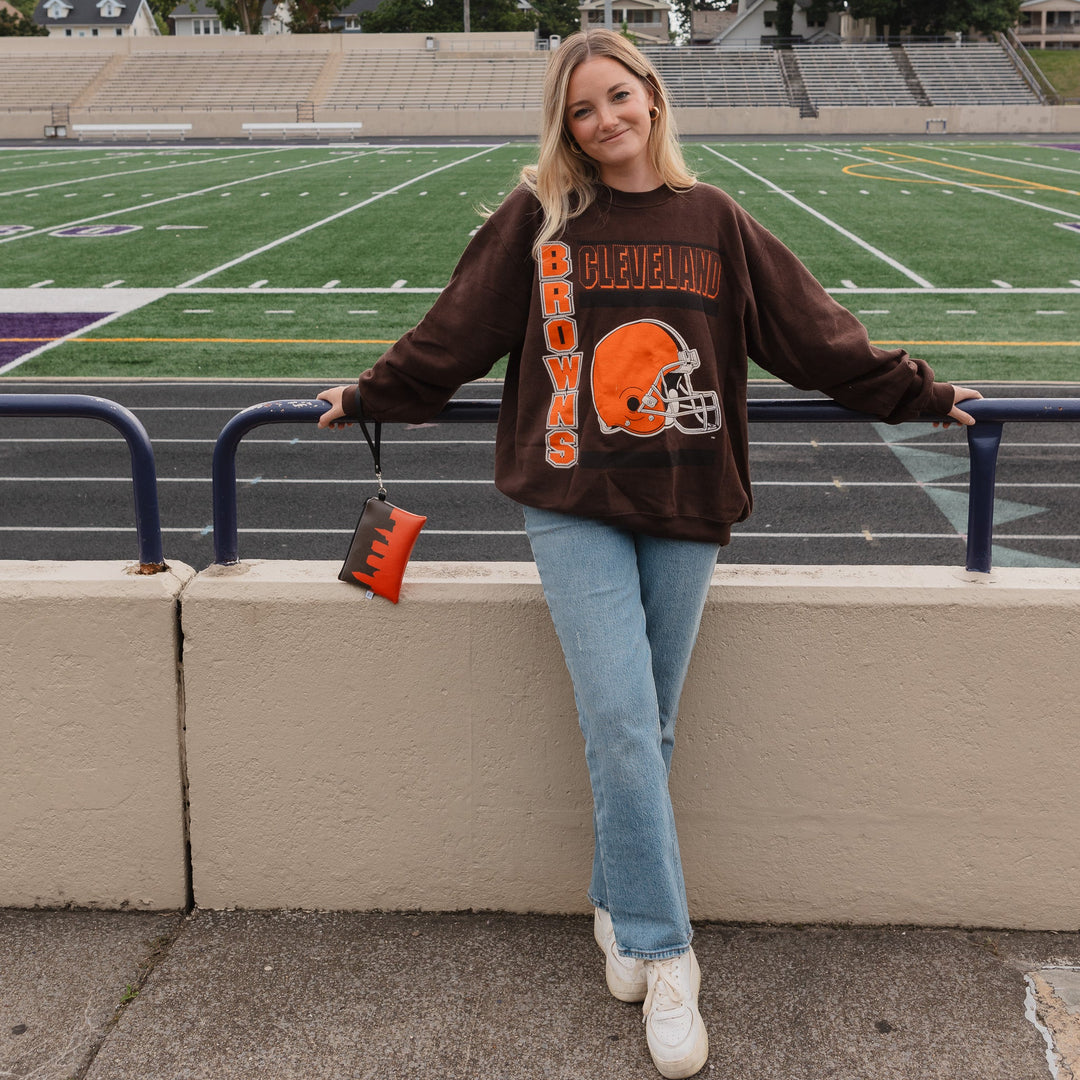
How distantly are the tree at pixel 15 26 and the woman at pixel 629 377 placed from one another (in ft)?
336

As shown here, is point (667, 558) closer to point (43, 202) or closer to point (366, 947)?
point (366, 947)

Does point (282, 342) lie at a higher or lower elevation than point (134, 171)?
lower

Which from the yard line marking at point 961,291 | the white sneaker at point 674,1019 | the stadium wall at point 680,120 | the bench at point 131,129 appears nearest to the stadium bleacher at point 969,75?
the stadium wall at point 680,120

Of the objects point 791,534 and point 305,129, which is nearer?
point 791,534

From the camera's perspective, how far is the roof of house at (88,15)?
107 metres

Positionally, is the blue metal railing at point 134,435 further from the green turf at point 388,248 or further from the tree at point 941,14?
the tree at point 941,14

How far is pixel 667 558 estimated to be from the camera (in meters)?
2.73

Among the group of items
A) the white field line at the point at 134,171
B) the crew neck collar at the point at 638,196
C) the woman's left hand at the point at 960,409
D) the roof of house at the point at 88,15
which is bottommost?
the white field line at the point at 134,171

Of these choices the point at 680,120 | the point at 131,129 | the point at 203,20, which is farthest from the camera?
the point at 203,20

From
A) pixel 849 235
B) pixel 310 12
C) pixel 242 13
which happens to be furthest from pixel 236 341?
pixel 310 12

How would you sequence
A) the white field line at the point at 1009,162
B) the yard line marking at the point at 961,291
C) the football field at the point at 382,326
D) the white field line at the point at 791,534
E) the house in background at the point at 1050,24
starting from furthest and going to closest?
the house in background at the point at 1050,24 → the white field line at the point at 1009,162 → the yard line marking at the point at 961,291 → the football field at the point at 382,326 → the white field line at the point at 791,534

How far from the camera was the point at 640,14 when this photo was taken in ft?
365

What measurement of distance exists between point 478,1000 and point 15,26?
107 m

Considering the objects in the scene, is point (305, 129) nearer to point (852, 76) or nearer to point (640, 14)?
point (852, 76)
